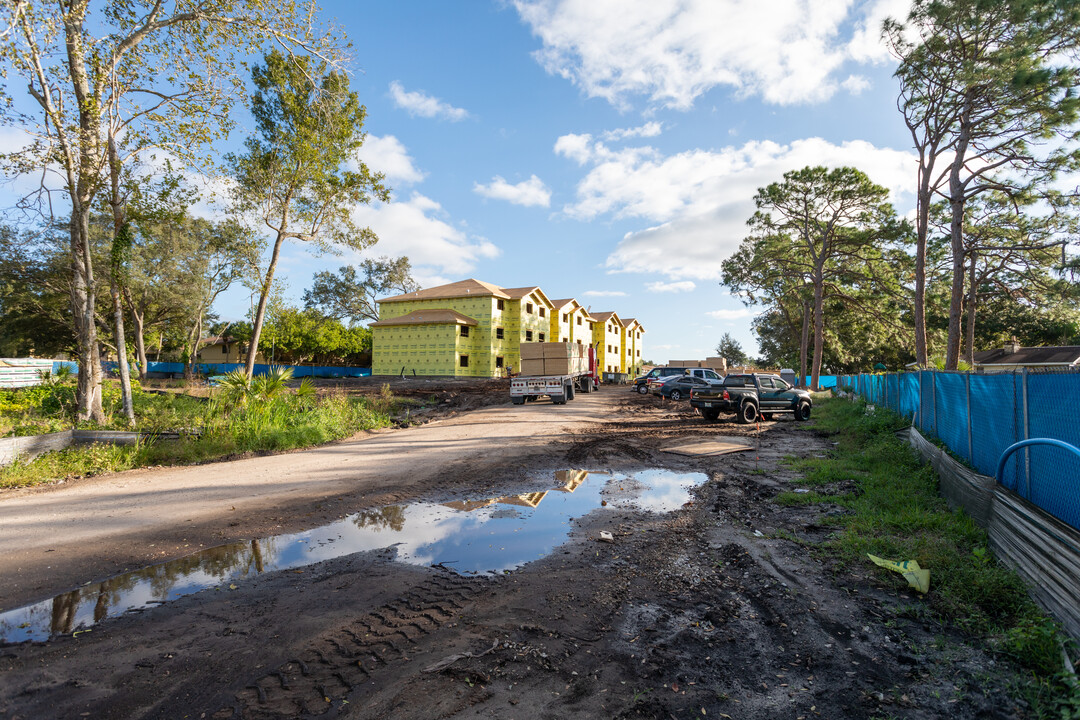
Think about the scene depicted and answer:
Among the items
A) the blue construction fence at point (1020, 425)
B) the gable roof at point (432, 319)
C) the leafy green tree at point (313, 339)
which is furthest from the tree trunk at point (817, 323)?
the leafy green tree at point (313, 339)

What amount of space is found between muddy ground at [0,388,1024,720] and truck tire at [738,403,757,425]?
13.3 m

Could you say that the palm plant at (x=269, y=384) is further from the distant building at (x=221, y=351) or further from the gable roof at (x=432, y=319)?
the distant building at (x=221, y=351)

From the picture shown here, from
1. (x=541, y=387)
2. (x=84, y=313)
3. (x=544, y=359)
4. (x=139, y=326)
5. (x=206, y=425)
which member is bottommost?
(x=206, y=425)

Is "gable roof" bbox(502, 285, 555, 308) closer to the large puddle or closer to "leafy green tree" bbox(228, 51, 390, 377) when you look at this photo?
"leafy green tree" bbox(228, 51, 390, 377)

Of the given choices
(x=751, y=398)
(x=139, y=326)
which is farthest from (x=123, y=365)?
(x=139, y=326)

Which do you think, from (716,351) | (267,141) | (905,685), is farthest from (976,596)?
(716,351)

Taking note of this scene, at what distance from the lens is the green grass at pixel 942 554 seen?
10.3ft

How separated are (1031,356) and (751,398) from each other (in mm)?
37934

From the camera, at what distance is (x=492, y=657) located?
317 centimetres

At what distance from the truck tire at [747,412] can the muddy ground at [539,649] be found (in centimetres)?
1329

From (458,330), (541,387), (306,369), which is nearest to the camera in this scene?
(541,387)

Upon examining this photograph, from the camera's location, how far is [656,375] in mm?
31500

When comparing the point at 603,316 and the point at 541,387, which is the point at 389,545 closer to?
the point at 541,387

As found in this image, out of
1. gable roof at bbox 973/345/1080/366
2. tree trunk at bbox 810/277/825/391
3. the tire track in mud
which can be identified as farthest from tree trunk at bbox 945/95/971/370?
gable roof at bbox 973/345/1080/366
